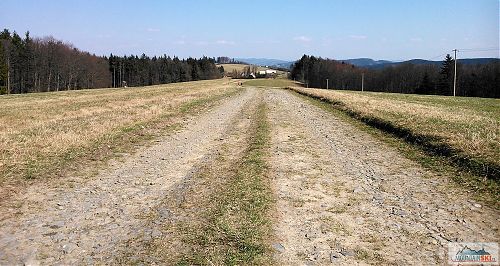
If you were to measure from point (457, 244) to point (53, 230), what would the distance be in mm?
6026

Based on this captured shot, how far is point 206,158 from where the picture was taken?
10.5m

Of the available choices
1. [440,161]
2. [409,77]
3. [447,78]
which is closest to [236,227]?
[440,161]

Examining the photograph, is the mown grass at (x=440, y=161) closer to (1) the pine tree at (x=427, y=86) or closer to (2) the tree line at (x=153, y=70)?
(1) the pine tree at (x=427, y=86)

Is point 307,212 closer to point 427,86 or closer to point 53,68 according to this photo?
point 53,68

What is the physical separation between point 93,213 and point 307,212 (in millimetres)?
3790

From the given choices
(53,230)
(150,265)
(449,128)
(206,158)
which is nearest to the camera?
(150,265)

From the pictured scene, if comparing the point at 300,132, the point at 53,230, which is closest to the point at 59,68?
the point at 300,132

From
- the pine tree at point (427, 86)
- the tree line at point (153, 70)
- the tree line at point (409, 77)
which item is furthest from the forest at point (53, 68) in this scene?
the pine tree at point (427, 86)

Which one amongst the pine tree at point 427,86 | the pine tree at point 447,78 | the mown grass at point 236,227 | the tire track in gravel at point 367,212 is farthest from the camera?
the pine tree at point 427,86

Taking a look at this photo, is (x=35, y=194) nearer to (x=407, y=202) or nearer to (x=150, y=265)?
(x=150, y=265)

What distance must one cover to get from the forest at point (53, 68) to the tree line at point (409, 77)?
67801 millimetres

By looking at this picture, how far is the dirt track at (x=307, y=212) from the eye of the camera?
4.95m

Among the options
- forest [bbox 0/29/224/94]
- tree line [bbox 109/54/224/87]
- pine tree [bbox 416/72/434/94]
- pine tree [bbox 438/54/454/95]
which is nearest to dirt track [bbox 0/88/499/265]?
forest [bbox 0/29/224/94]

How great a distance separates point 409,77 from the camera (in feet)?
406
